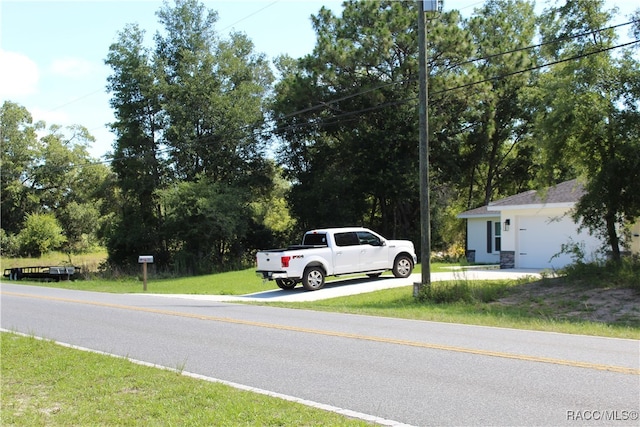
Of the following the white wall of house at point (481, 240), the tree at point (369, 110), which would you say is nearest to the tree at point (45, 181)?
the tree at point (369, 110)

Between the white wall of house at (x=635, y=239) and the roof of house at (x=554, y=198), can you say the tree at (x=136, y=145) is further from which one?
the white wall of house at (x=635, y=239)

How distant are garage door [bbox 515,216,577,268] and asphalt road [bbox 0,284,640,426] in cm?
1438

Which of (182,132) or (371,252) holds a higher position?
(182,132)

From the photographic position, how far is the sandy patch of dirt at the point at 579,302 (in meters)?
13.8

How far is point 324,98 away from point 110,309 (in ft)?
79.8

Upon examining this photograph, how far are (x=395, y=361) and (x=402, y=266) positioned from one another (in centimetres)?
1506

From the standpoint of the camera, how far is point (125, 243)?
4359cm

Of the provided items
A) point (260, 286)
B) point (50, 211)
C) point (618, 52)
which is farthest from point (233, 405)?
point (50, 211)

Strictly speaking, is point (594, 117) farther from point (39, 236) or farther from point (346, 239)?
point (39, 236)

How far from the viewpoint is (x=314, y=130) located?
1606 inches

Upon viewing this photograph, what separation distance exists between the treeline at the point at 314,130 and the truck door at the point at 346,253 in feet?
36.2

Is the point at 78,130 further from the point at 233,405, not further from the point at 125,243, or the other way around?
the point at 233,405

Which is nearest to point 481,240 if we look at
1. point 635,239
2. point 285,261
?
point 635,239

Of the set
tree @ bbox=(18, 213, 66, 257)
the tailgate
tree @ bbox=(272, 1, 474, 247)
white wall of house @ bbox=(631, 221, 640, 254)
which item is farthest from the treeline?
tree @ bbox=(18, 213, 66, 257)
